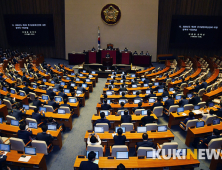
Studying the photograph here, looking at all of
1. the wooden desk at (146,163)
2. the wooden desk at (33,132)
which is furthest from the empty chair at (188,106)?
the wooden desk at (33,132)

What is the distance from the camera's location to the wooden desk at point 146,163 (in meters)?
4.68

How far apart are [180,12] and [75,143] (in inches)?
723

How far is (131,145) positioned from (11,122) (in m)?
4.40

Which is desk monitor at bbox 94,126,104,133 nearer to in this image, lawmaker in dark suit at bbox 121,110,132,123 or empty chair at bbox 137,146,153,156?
lawmaker in dark suit at bbox 121,110,132,123

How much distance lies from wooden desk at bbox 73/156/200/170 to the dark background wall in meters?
17.7

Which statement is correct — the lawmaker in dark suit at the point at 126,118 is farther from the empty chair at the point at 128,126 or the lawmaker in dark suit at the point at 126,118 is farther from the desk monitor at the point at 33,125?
the desk monitor at the point at 33,125

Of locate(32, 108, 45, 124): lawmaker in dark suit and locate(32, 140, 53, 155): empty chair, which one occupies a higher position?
locate(32, 108, 45, 124): lawmaker in dark suit

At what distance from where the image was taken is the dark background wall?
19286mm

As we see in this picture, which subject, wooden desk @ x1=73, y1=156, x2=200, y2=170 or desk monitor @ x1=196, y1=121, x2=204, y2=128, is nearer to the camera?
wooden desk @ x1=73, y1=156, x2=200, y2=170

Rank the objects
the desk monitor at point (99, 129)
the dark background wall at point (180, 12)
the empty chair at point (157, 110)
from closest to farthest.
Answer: the desk monitor at point (99, 129) → the empty chair at point (157, 110) → the dark background wall at point (180, 12)

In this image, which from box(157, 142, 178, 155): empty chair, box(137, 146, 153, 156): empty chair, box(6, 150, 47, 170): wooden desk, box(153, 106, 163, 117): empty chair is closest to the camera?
box(6, 150, 47, 170): wooden desk

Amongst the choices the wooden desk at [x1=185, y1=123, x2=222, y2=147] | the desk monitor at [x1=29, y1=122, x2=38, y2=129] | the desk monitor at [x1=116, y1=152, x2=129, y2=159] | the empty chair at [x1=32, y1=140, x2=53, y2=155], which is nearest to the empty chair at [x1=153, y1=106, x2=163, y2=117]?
the wooden desk at [x1=185, y1=123, x2=222, y2=147]

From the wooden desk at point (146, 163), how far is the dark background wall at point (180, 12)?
17.7 m

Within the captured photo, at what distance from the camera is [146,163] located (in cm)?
479
